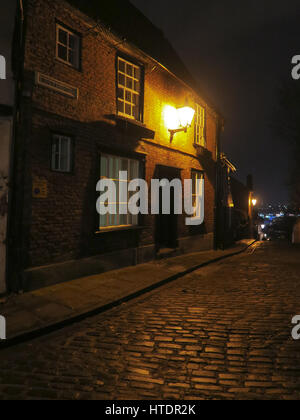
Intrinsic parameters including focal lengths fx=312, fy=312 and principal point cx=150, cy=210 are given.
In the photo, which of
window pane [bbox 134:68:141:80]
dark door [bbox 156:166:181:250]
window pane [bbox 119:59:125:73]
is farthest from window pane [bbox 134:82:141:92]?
dark door [bbox 156:166:181:250]

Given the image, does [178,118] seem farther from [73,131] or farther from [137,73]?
[73,131]

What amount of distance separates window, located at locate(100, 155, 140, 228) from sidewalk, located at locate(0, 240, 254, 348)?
4.47 feet

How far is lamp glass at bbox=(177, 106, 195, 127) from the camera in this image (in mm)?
10602

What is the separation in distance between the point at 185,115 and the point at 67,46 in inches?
184

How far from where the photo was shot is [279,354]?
12.4ft

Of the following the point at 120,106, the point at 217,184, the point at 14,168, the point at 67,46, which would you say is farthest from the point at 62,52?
the point at 217,184

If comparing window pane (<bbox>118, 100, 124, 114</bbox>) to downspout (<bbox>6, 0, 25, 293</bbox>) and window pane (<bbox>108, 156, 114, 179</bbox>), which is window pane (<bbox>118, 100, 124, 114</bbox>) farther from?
downspout (<bbox>6, 0, 25, 293</bbox>)

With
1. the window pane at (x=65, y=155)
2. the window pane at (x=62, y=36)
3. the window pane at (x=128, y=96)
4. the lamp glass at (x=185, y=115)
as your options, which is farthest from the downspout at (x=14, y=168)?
the lamp glass at (x=185, y=115)

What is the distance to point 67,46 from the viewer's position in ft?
23.7

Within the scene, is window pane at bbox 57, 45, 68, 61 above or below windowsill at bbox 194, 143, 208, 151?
above

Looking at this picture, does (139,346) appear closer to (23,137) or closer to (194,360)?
(194,360)

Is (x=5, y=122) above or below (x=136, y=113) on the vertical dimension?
below

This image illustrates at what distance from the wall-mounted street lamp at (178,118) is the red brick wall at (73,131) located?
0.85 m

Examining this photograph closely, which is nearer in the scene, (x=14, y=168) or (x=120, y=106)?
Result: (x=14, y=168)
